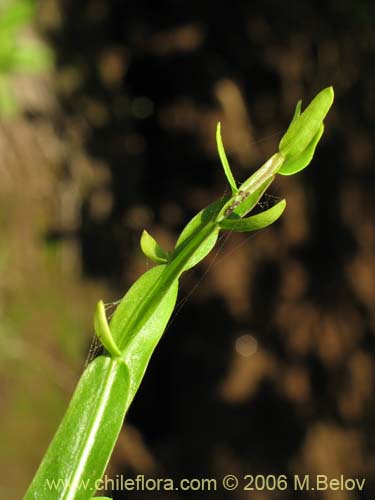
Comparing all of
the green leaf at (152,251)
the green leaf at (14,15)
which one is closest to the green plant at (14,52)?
the green leaf at (14,15)

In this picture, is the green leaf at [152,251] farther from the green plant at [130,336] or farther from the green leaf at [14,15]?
the green leaf at [14,15]

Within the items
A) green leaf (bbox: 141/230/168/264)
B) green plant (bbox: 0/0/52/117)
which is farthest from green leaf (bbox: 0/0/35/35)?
green leaf (bbox: 141/230/168/264)

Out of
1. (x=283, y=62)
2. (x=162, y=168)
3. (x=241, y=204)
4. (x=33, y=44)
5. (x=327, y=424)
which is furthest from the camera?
(x=162, y=168)

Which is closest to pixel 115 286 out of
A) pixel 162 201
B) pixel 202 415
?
pixel 162 201

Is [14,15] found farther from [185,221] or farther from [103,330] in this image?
[103,330]

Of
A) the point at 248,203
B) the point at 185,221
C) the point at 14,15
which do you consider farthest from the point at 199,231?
the point at 185,221

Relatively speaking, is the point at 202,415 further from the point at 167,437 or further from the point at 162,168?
the point at 162,168
